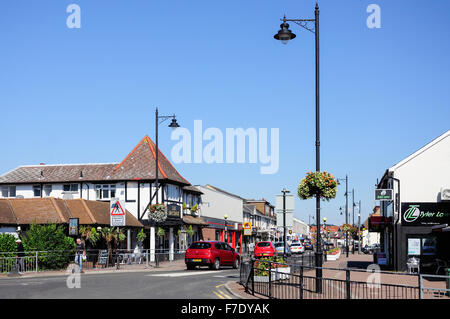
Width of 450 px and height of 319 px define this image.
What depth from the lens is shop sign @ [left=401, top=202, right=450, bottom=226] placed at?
108ft

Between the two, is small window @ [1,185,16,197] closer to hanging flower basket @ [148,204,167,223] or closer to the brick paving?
hanging flower basket @ [148,204,167,223]

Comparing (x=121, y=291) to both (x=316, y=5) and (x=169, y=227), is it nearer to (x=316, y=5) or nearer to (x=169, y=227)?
(x=316, y=5)

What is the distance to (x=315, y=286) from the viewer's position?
47.1ft

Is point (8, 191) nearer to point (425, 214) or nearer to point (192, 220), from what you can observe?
point (192, 220)

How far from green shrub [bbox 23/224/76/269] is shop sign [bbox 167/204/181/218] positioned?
1857cm

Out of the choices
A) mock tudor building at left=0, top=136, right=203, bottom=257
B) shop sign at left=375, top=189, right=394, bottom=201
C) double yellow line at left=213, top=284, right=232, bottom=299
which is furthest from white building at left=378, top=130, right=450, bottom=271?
mock tudor building at left=0, top=136, right=203, bottom=257

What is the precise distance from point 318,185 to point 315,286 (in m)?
5.16

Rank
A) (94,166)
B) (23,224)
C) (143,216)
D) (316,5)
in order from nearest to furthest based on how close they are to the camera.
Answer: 1. (316,5)
2. (23,224)
3. (143,216)
4. (94,166)

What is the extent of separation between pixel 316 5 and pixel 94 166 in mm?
37932

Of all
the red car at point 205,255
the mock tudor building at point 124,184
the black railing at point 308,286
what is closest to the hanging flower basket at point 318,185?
the black railing at point 308,286

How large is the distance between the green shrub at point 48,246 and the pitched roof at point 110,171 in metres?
17.6

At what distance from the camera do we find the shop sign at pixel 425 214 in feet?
108
